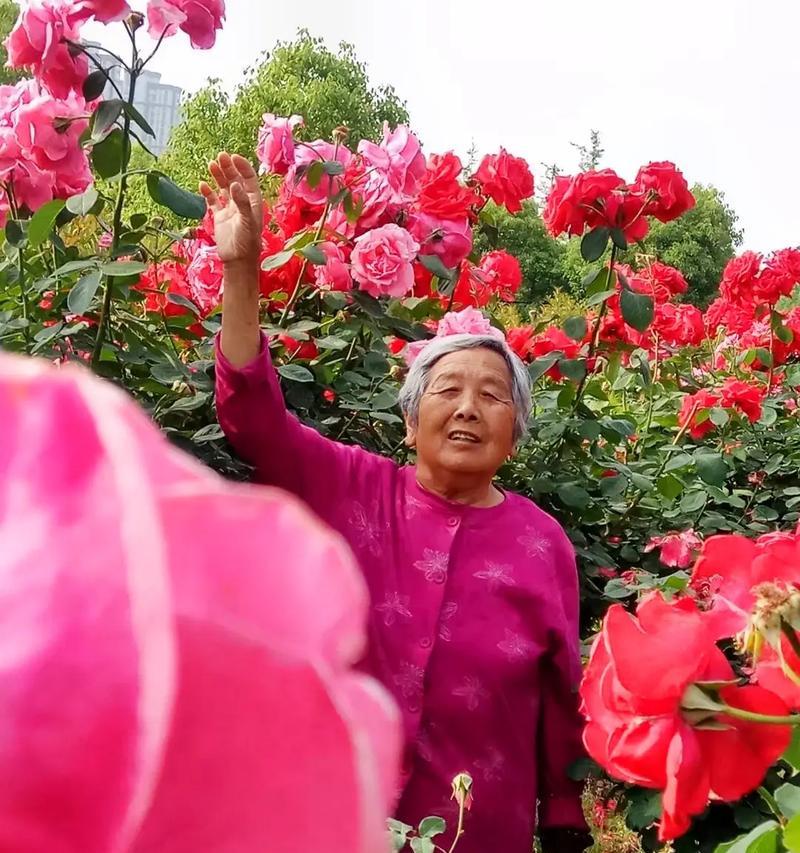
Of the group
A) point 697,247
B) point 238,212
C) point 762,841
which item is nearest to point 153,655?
point 762,841

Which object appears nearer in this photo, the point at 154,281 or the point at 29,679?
the point at 29,679

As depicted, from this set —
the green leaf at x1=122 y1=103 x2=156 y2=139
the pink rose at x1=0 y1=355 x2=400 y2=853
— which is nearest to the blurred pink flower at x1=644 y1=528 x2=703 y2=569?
the green leaf at x1=122 y1=103 x2=156 y2=139

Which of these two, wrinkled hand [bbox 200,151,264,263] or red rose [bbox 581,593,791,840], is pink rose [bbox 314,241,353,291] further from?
red rose [bbox 581,593,791,840]

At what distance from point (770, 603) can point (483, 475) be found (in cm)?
106

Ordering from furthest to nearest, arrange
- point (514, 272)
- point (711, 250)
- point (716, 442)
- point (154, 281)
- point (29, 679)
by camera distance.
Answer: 1. point (711, 250)
2. point (716, 442)
3. point (514, 272)
4. point (154, 281)
5. point (29, 679)

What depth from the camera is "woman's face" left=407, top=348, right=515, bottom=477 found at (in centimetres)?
142

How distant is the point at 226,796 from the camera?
0.11m

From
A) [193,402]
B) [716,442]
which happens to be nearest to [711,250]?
[716,442]

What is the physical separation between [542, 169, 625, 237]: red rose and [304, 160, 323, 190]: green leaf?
40 cm

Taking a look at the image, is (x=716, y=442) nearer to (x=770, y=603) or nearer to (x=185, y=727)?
(x=770, y=603)

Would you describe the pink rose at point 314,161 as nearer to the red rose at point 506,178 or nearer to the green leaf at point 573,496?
the red rose at point 506,178

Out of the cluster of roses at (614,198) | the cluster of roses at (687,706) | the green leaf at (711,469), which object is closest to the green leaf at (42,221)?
the cluster of roses at (614,198)

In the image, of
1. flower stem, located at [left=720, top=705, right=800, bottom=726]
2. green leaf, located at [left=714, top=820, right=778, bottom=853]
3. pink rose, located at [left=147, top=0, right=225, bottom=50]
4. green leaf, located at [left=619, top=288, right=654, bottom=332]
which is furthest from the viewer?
green leaf, located at [left=619, top=288, right=654, bottom=332]

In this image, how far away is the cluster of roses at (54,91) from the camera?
3.87ft
